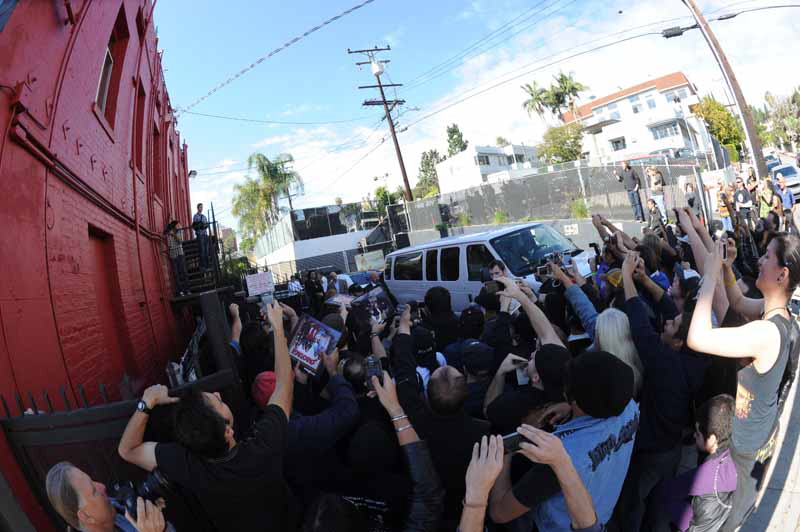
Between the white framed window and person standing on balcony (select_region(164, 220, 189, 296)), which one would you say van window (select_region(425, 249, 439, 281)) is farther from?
the white framed window

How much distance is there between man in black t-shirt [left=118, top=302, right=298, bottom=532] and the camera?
→ 1.94 metres

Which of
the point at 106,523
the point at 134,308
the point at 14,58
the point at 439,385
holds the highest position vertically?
the point at 14,58

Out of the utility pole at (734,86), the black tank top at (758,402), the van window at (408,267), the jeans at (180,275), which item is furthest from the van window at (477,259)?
the utility pole at (734,86)

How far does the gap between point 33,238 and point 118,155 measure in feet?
10.6

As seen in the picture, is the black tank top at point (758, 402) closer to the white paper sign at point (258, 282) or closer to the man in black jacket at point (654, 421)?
the man in black jacket at point (654, 421)

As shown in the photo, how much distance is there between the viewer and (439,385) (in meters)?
2.33

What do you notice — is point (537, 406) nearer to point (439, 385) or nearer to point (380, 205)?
point (439, 385)

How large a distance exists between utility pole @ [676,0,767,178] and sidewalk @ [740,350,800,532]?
43.5 ft

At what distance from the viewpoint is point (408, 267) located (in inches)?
420

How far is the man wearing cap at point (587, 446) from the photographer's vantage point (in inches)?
76.2

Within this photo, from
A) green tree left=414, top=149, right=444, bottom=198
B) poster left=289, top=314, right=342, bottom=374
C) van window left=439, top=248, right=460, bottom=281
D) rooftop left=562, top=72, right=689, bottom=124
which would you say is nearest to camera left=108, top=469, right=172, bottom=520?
poster left=289, top=314, right=342, bottom=374

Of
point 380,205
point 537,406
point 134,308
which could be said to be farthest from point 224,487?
point 380,205

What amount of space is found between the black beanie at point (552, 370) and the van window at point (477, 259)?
5.78 metres

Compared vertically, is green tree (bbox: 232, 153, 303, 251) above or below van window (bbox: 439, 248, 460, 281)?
above
